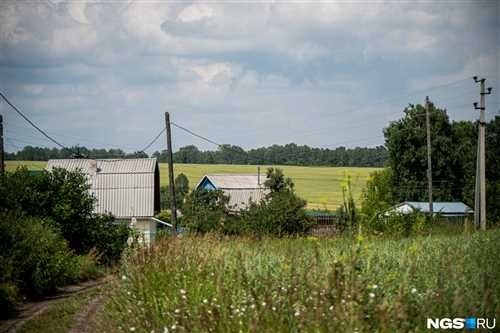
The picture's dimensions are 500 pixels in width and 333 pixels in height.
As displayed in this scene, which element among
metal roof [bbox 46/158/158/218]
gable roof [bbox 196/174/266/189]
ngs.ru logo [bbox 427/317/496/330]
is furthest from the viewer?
gable roof [bbox 196/174/266/189]

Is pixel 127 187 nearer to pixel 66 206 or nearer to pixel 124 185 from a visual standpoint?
pixel 124 185

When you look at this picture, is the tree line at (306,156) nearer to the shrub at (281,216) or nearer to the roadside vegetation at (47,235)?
the shrub at (281,216)

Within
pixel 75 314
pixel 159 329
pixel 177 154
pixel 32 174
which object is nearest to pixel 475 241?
pixel 159 329

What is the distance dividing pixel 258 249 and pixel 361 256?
3.27 m

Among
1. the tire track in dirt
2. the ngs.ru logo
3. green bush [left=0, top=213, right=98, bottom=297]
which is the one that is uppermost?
the ngs.ru logo

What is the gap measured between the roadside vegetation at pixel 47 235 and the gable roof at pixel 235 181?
41688 millimetres

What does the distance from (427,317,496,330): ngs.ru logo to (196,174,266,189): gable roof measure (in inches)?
2619

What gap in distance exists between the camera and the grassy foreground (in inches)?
271

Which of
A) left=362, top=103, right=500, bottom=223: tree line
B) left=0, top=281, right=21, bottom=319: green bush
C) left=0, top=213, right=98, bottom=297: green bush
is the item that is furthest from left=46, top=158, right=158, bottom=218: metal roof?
left=0, top=281, right=21, bottom=319: green bush

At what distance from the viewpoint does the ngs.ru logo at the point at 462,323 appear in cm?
674

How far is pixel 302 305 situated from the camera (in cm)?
761

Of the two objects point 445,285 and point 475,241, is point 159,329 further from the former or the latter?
point 475,241

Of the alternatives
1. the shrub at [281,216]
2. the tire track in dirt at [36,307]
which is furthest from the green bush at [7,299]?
the shrub at [281,216]

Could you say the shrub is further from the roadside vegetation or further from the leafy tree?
the leafy tree
